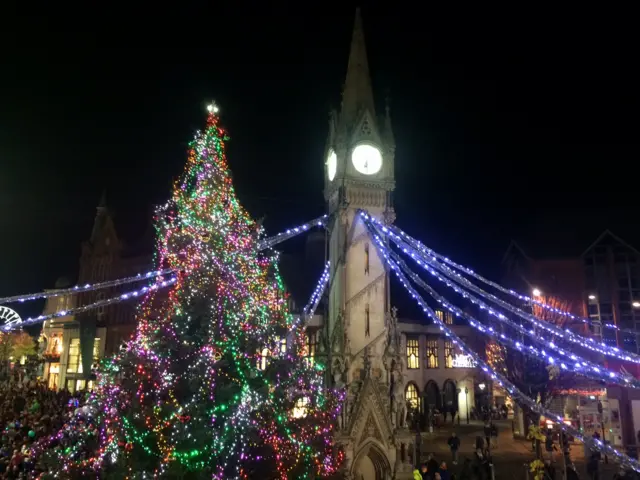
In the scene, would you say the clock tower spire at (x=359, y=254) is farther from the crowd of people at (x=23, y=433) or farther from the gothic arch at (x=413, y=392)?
the gothic arch at (x=413, y=392)

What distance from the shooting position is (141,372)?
33.9 ft

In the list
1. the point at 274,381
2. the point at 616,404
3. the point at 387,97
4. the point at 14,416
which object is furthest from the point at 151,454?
the point at 616,404

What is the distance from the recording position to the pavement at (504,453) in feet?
79.5

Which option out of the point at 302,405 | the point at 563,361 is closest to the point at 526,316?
the point at 563,361

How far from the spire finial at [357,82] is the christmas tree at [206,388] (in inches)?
831

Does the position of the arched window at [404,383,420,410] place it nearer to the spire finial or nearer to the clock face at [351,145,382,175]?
the clock face at [351,145,382,175]

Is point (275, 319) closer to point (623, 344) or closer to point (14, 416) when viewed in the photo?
point (14, 416)

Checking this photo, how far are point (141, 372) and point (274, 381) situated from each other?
2.92 meters

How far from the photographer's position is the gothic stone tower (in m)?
24.0

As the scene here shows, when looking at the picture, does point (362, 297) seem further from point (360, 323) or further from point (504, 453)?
point (504, 453)

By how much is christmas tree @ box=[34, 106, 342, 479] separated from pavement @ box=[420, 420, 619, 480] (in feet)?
52.1

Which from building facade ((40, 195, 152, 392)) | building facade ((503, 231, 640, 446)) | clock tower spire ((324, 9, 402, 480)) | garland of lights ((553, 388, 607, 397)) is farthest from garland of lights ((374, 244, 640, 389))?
building facade ((40, 195, 152, 392))

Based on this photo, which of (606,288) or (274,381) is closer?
(274,381)

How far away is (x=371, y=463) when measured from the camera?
24.1 metres
